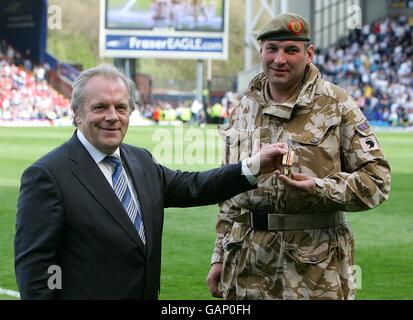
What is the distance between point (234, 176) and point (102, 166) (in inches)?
25.8

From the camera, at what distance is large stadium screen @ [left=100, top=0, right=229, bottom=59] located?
50747 millimetres

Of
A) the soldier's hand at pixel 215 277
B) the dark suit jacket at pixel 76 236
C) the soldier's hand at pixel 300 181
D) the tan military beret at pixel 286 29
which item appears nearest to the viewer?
the dark suit jacket at pixel 76 236

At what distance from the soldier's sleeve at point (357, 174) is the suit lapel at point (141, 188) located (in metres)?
0.89

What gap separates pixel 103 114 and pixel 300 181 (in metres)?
1.05

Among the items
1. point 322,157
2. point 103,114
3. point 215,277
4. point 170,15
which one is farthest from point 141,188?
point 170,15

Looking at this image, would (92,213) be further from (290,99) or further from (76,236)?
(290,99)

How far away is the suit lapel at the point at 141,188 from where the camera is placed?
13.0 ft

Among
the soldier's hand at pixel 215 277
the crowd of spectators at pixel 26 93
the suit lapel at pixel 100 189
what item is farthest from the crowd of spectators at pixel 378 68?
the suit lapel at pixel 100 189

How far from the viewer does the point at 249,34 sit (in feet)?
178

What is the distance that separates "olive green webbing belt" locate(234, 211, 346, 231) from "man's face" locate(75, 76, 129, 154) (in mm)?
1070

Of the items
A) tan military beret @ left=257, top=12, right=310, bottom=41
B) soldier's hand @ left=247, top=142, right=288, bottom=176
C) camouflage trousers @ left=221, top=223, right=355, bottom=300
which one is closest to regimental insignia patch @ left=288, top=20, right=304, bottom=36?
tan military beret @ left=257, top=12, right=310, bottom=41

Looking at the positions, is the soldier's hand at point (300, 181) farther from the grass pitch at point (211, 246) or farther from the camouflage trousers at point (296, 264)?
the grass pitch at point (211, 246)

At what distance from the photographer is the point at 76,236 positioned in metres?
3.77
